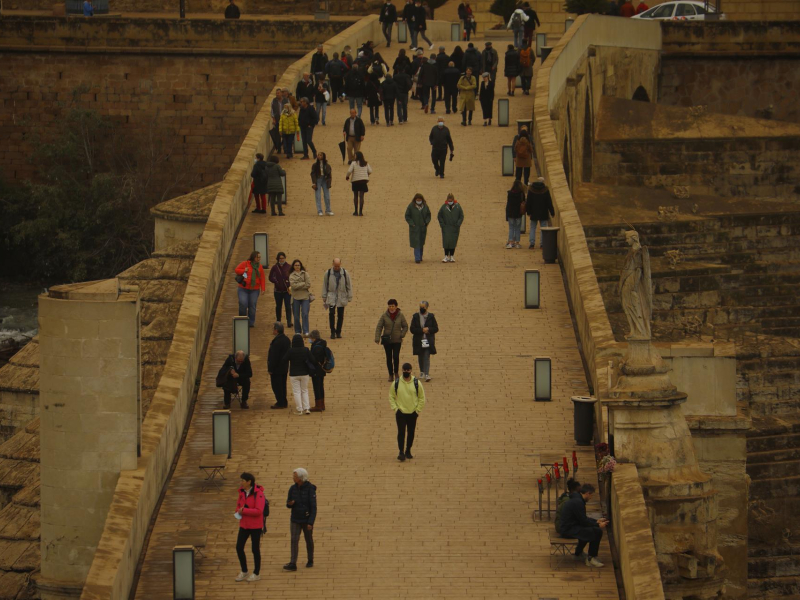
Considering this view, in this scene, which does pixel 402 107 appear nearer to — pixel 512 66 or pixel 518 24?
pixel 512 66

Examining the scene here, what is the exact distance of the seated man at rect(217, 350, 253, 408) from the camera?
75.5 ft

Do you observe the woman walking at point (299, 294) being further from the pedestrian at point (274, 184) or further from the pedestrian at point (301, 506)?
the pedestrian at point (301, 506)

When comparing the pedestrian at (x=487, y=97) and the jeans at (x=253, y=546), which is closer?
the jeans at (x=253, y=546)

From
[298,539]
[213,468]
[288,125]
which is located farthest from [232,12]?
[298,539]

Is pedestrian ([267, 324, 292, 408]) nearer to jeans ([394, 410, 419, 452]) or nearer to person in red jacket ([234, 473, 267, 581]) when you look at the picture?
jeans ([394, 410, 419, 452])

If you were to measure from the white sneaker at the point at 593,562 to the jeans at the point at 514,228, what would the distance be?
33.5ft

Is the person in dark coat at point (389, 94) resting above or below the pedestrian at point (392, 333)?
above

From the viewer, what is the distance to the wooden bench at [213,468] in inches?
840

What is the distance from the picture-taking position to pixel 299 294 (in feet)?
82.8

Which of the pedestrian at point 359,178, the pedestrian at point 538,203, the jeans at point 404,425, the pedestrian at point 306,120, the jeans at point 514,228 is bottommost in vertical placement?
the jeans at point 404,425

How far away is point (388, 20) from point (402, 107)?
8.60m

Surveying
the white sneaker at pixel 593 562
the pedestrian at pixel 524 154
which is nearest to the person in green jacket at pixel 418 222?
the pedestrian at pixel 524 154

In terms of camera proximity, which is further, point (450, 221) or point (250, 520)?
point (450, 221)

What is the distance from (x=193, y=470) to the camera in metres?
21.8
